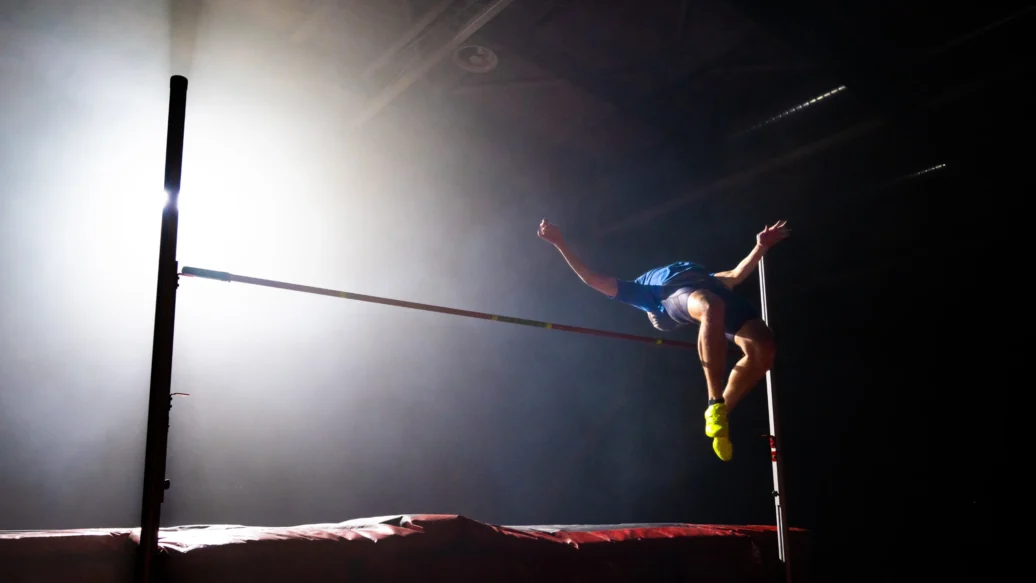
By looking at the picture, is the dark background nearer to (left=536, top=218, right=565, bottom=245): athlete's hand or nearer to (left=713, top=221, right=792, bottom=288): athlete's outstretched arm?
(left=713, top=221, right=792, bottom=288): athlete's outstretched arm

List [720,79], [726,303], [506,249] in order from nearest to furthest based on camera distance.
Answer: [726,303]
[720,79]
[506,249]

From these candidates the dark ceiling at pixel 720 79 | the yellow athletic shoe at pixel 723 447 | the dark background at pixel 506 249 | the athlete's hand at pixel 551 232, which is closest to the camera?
the yellow athletic shoe at pixel 723 447

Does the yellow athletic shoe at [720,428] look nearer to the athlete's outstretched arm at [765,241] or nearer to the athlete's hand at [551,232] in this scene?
the athlete's outstretched arm at [765,241]

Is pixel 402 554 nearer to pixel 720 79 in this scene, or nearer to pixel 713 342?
pixel 713 342

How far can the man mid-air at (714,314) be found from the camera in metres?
2.74

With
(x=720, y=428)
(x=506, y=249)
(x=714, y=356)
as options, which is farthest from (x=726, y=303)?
(x=506, y=249)

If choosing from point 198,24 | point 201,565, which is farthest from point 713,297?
point 198,24

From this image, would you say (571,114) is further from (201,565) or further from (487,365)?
(201,565)

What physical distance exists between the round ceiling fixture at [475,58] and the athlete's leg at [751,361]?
2315 mm

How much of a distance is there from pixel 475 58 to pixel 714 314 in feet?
7.63

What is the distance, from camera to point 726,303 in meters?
2.95

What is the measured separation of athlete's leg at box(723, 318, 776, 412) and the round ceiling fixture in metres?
2.32

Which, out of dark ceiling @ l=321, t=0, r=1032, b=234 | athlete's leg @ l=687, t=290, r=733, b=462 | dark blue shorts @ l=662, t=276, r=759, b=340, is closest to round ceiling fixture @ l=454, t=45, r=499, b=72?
dark ceiling @ l=321, t=0, r=1032, b=234

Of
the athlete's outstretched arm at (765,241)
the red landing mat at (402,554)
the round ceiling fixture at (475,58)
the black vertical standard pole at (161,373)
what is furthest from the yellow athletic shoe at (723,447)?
the round ceiling fixture at (475,58)
